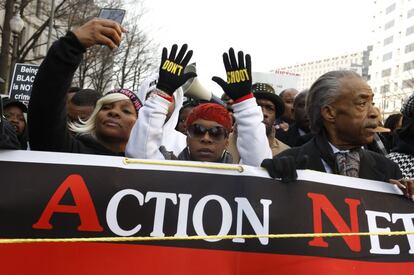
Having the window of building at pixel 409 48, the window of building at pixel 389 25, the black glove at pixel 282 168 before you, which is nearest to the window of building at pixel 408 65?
the window of building at pixel 409 48

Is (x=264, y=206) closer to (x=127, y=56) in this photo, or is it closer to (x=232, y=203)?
(x=232, y=203)

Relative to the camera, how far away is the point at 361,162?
2.80m

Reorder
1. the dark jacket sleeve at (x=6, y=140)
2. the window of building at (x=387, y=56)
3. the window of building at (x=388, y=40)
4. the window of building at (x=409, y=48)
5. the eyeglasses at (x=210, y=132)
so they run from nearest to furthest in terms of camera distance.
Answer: the dark jacket sleeve at (x=6, y=140)
the eyeglasses at (x=210, y=132)
the window of building at (x=409, y=48)
the window of building at (x=387, y=56)
the window of building at (x=388, y=40)

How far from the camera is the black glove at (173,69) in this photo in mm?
2906

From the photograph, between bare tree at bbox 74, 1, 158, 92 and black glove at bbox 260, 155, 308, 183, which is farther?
bare tree at bbox 74, 1, 158, 92

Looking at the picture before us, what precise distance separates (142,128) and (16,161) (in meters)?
0.88

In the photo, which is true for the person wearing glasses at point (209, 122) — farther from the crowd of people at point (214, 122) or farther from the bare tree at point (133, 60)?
the bare tree at point (133, 60)

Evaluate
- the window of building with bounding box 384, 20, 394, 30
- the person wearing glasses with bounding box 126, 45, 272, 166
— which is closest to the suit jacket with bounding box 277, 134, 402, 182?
the person wearing glasses with bounding box 126, 45, 272, 166

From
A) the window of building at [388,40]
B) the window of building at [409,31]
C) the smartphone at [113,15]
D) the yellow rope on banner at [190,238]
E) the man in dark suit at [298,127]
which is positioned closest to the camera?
the yellow rope on banner at [190,238]

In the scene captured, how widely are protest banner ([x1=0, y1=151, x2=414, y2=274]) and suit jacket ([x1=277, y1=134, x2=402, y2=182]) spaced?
13.9 inches

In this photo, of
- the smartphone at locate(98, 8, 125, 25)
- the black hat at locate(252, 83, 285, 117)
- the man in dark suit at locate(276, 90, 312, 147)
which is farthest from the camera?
the man in dark suit at locate(276, 90, 312, 147)

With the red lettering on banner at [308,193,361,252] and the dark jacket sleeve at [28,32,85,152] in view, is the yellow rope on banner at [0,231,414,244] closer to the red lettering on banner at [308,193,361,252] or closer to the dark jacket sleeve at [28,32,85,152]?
the red lettering on banner at [308,193,361,252]

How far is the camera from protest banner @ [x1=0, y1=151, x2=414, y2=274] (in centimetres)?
211

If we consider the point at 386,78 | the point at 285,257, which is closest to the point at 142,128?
the point at 285,257
